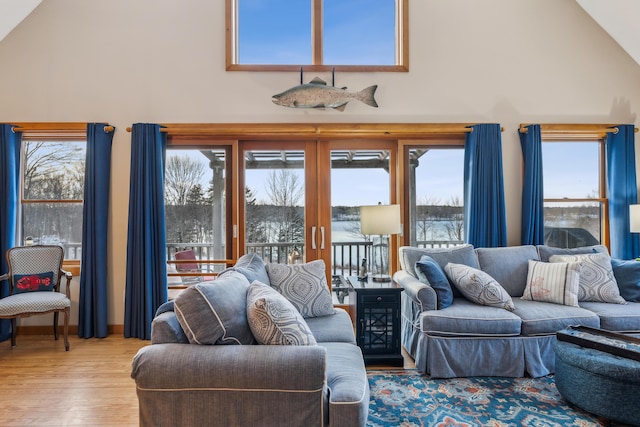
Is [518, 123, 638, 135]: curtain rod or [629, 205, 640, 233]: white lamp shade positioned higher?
[518, 123, 638, 135]: curtain rod

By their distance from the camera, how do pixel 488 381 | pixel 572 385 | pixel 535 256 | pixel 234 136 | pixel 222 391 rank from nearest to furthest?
pixel 222 391
pixel 572 385
pixel 488 381
pixel 535 256
pixel 234 136

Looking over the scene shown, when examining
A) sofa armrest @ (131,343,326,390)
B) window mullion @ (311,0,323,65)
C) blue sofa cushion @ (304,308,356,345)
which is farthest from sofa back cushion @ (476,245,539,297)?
window mullion @ (311,0,323,65)

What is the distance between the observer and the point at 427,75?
12.6 ft

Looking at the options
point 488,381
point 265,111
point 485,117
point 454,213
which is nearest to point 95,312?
point 265,111

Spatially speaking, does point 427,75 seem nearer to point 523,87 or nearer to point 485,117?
point 485,117

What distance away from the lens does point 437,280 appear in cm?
282

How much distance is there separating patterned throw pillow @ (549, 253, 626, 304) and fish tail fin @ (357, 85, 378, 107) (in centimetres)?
233

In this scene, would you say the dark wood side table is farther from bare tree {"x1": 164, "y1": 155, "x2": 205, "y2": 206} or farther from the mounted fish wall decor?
bare tree {"x1": 164, "y1": 155, "x2": 205, "y2": 206}

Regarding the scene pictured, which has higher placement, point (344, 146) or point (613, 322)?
point (344, 146)

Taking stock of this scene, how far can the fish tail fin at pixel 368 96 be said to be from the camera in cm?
351

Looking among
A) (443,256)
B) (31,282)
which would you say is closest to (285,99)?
(443,256)

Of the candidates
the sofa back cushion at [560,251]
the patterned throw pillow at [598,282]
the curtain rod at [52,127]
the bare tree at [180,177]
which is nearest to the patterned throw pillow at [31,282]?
the bare tree at [180,177]

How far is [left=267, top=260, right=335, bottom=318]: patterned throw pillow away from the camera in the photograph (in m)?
2.61

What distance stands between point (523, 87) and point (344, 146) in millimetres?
2016
